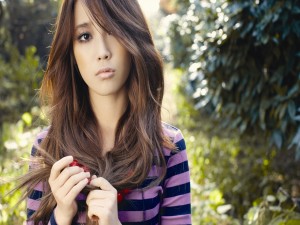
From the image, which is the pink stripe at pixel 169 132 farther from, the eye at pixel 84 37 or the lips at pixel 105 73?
the eye at pixel 84 37

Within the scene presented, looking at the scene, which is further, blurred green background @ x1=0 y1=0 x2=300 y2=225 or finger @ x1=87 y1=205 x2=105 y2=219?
blurred green background @ x1=0 y1=0 x2=300 y2=225

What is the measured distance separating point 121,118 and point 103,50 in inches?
11.5

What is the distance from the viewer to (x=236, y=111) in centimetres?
350

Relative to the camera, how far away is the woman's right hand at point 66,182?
1.57 m

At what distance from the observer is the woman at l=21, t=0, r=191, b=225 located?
1741 mm

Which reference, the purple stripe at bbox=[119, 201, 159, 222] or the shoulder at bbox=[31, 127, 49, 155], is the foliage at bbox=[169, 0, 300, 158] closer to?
the purple stripe at bbox=[119, 201, 159, 222]

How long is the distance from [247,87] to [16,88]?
3.38 meters

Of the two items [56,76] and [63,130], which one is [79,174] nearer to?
[63,130]

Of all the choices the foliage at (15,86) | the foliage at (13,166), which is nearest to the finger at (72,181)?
the foliage at (13,166)

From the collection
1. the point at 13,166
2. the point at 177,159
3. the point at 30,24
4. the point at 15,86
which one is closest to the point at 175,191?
the point at 177,159

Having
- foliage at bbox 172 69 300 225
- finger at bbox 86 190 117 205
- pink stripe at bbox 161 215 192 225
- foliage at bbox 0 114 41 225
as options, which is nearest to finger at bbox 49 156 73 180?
finger at bbox 86 190 117 205

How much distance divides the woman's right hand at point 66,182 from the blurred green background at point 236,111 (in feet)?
0.98

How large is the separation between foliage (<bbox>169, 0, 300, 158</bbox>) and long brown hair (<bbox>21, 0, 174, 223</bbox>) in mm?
1176

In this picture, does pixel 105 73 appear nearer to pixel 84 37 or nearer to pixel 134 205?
pixel 84 37
